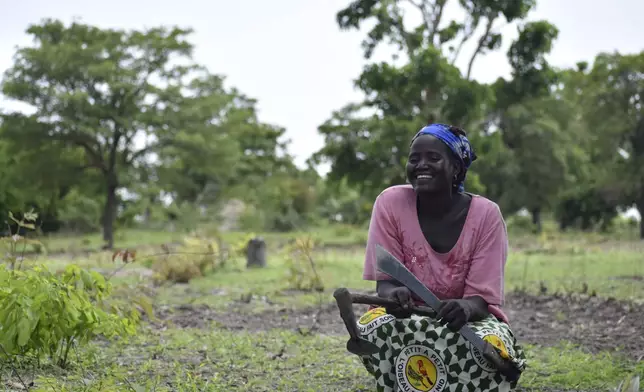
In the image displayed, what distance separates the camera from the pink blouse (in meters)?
3.71

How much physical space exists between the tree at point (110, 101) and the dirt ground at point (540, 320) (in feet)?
58.5

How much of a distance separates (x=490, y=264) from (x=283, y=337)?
3.44 meters

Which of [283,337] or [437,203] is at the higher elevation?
[437,203]

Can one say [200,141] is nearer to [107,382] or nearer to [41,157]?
[41,157]

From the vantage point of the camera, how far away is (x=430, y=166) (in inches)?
147

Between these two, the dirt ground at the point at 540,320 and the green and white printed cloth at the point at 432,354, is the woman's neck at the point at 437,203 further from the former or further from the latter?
the dirt ground at the point at 540,320

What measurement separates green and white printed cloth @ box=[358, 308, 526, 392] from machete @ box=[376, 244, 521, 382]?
37 mm

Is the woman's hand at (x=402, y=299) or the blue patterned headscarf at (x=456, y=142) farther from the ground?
the blue patterned headscarf at (x=456, y=142)

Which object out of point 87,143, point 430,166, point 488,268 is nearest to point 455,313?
point 488,268

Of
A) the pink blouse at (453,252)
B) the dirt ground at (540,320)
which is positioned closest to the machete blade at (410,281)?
the pink blouse at (453,252)

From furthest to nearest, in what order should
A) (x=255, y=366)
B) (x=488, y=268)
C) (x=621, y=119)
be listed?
(x=621, y=119), (x=255, y=366), (x=488, y=268)

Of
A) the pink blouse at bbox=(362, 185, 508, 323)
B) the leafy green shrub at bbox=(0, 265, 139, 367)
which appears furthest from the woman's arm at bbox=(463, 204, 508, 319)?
the leafy green shrub at bbox=(0, 265, 139, 367)

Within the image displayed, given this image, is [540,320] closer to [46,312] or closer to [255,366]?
[255,366]

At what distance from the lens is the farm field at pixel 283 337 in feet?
15.9
